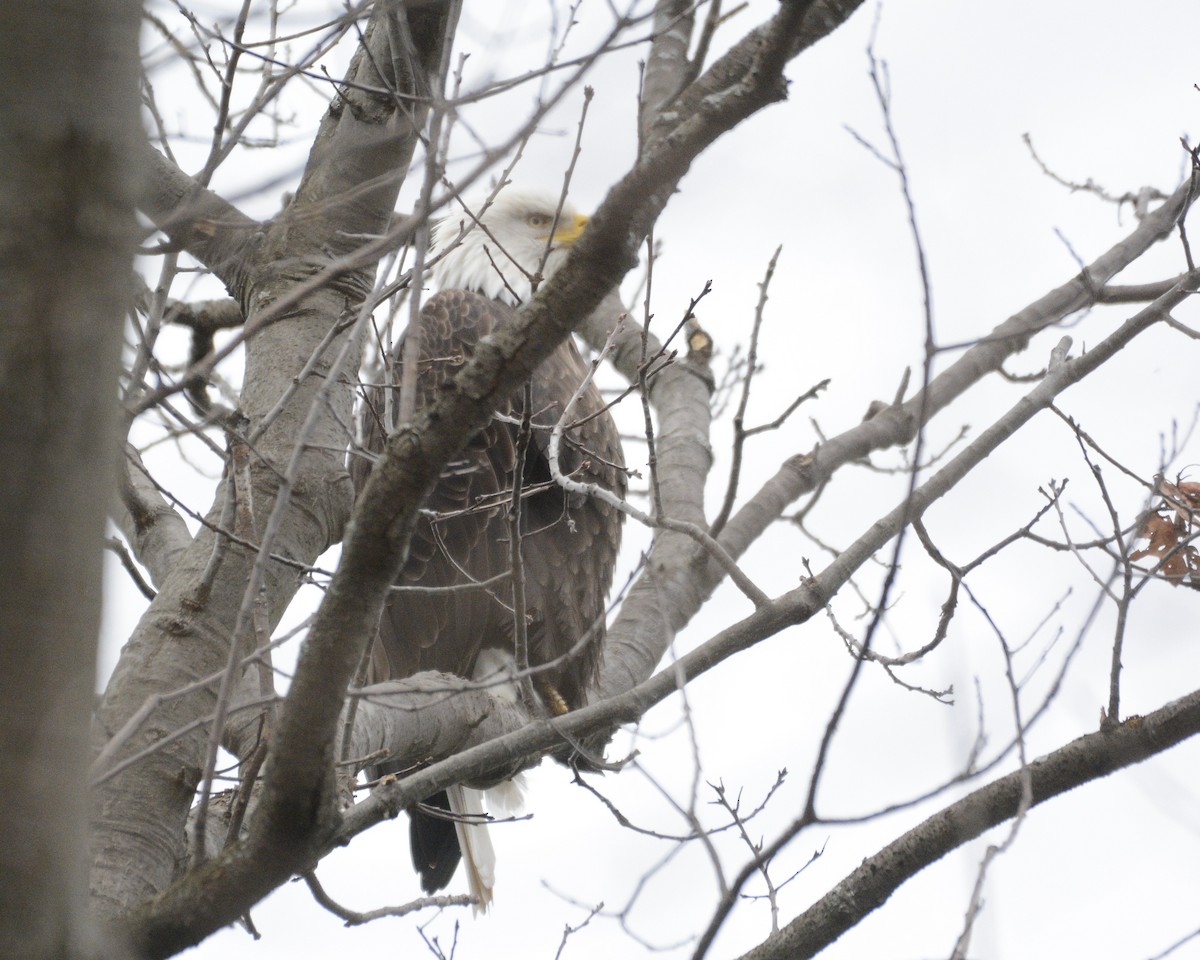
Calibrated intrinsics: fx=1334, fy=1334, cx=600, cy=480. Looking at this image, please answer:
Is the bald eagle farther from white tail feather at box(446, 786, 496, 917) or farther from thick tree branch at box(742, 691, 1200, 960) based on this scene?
thick tree branch at box(742, 691, 1200, 960)

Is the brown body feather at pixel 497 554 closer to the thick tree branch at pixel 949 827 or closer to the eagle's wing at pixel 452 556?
the eagle's wing at pixel 452 556

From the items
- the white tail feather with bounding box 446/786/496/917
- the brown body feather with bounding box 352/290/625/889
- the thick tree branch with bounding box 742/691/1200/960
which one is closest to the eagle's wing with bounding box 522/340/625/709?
the brown body feather with bounding box 352/290/625/889

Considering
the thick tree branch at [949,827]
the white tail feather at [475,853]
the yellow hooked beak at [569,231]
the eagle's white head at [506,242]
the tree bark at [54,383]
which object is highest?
the eagle's white head at [506,242]

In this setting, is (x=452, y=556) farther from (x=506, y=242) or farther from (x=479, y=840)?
(x=506, y=242)

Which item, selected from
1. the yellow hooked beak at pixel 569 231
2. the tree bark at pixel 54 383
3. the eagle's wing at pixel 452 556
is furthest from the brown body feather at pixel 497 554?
the tree bark at pixel 54 383

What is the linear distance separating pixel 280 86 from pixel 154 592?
1022 millimetres

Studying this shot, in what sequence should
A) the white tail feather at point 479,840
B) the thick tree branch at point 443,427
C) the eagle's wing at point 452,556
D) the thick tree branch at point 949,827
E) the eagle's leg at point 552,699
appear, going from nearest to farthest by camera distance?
the thick tree branch at point 443,427 → the thick tree branch at point 949,827 → the eagle's leg at point 552,699 → the eagle's wing at point 452,556 → the white tail feather at point 479,840

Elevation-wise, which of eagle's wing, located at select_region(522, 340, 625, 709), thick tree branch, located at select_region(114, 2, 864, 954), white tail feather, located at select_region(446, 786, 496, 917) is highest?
eagle's wing, located at select_region(522, 340, 625, 709)

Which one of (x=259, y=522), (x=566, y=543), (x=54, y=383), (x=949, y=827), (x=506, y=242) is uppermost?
(x=506, y=242)

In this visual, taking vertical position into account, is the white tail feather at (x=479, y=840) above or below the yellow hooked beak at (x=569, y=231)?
below

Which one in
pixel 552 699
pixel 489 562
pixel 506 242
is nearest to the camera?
pixel 552 699

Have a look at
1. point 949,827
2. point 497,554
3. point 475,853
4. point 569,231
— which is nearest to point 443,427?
point 949,827

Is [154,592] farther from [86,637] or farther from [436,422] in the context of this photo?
[86,637]

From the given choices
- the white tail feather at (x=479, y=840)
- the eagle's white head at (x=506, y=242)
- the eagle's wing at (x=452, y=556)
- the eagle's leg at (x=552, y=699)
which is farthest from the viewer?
the eagle's white head at (x=506, y=242)
